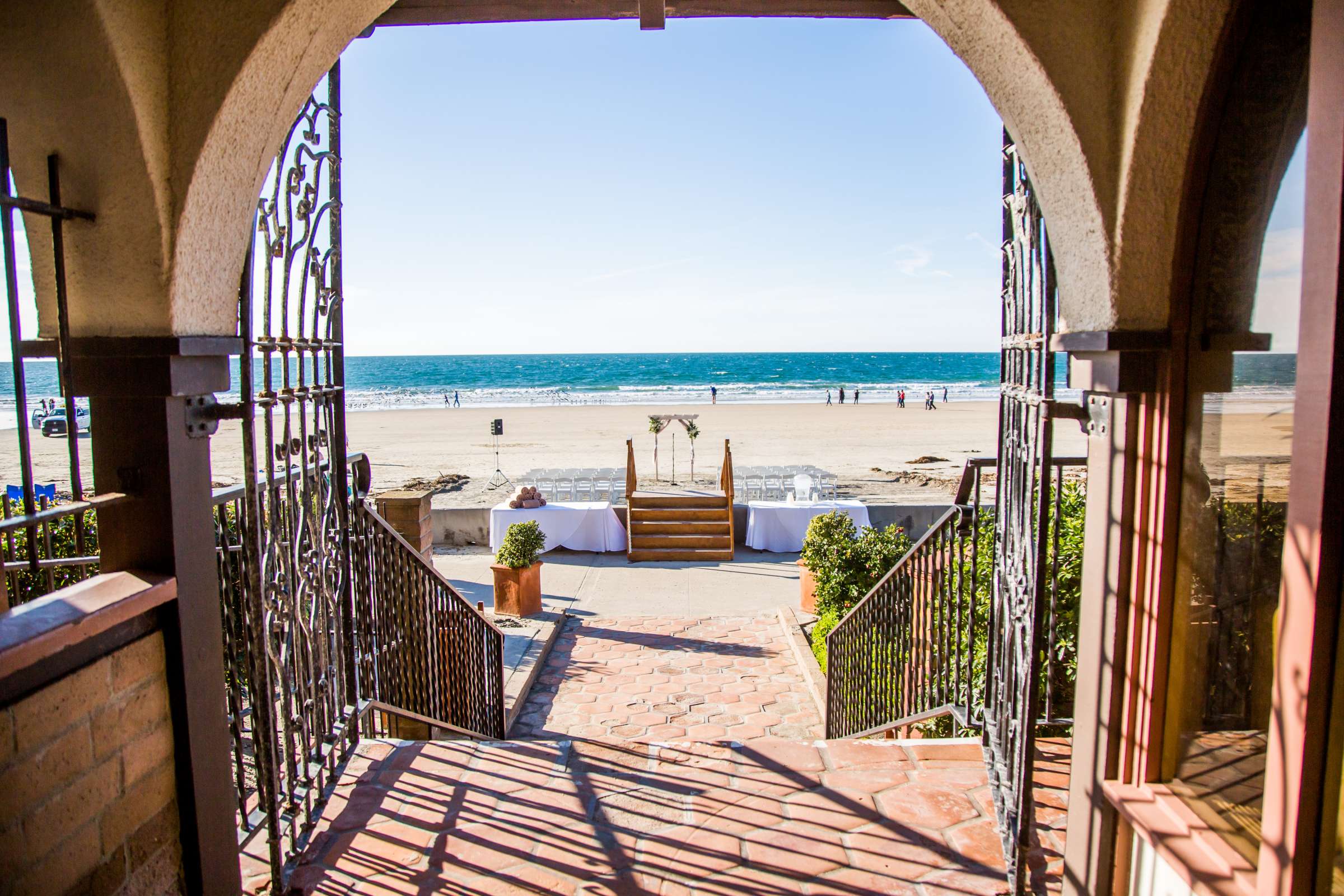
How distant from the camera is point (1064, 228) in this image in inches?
94.3

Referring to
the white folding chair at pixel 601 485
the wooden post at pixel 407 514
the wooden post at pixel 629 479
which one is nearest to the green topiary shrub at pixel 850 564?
the wooden post at pixel 407 514

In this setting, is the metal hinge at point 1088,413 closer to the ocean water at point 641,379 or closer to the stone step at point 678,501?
the ocean water at point 641,379

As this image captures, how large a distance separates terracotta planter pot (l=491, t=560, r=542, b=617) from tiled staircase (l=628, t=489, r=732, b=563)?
3258 mm

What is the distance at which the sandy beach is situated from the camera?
62.5 feet

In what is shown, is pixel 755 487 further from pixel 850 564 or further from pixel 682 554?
pixel 850 564

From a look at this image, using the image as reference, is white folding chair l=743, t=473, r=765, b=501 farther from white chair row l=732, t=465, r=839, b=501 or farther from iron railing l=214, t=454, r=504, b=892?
iron railing l=214, t=454, r=504, b=892

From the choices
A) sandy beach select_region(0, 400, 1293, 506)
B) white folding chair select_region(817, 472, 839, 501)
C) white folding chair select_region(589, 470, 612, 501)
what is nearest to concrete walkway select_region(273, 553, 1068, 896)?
white folding chair select_region(817, 472, 839, 501)

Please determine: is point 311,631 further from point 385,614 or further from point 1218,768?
point 1218,768

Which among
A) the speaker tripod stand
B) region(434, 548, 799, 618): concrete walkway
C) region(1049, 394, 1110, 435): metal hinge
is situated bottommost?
region(434, 548, 799, 618): concrete walkway

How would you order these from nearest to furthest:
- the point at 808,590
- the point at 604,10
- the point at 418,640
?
the point at 604,10 < the point at 418,640 < the point at 808,590

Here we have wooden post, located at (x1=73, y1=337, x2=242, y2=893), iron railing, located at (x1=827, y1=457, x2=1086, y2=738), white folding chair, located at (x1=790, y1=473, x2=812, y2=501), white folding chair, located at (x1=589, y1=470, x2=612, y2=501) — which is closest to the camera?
wooden post, located at (x1=73, y1=337, x2=242, y2=893)

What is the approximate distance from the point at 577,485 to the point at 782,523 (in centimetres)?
388

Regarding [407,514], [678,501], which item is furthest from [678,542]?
[407,514]

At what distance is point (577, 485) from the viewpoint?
14250 millimetres
